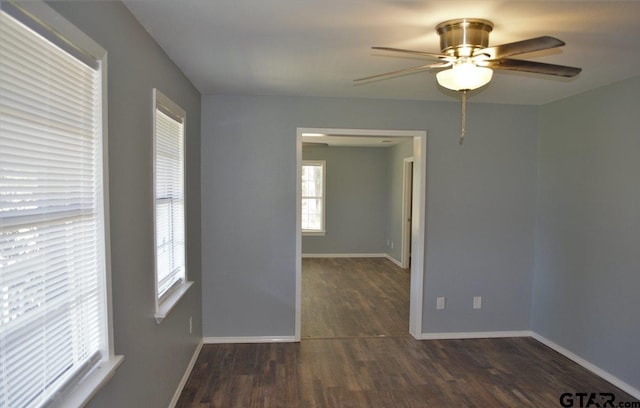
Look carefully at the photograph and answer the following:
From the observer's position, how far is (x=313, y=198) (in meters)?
8.03

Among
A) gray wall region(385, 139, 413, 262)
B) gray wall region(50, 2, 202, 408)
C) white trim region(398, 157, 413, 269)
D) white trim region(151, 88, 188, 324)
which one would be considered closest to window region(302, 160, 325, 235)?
gray wall region(385, 139, 413, 262)

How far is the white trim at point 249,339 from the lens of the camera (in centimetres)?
366

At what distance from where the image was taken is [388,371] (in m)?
3.16

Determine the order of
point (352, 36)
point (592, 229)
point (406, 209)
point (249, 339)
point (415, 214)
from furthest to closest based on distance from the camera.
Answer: point (406, 209) < point (415, 214) < point (249, 339) < point (592, 229) < point (352, 36)

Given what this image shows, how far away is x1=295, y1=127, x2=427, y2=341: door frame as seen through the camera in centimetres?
367

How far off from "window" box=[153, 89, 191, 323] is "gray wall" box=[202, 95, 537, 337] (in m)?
0.70

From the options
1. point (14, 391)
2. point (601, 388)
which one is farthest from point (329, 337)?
point (14, 391)

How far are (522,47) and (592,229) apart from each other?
2.30 meters

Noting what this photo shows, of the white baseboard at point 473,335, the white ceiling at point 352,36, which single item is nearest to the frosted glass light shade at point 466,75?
the white ceiling at point 352,36

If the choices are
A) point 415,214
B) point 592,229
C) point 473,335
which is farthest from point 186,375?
point 592,229

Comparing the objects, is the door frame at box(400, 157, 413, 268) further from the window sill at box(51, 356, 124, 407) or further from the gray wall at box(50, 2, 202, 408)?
the window sill at box(51, 356, 124, 407)

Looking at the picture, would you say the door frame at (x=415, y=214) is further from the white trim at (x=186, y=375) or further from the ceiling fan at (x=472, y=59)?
the ceiling fan at (x=472, y=59)

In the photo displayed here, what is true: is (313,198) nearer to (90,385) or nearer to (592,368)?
Answer: (592,368)

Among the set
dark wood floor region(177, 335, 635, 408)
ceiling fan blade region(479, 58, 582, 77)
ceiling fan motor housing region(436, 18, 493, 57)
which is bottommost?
dark wood floor region(177, 335, 635, 408)
